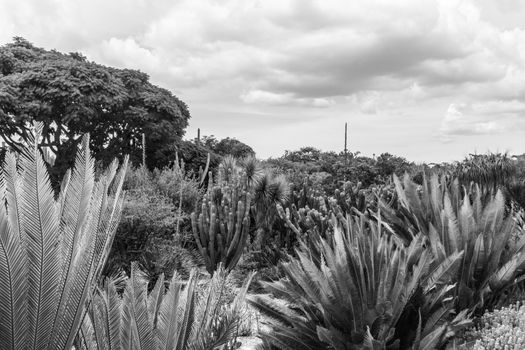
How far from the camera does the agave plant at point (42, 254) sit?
2334 mm

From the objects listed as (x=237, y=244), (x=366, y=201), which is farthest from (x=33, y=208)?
(x=366, y=201)

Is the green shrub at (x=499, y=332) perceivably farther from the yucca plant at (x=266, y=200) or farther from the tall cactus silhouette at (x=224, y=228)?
the yucca plant at (x=266, y=200)

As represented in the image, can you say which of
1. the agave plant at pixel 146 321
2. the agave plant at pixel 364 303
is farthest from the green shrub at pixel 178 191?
the agave plant at pixel 146 321

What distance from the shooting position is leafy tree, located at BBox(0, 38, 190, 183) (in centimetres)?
1741

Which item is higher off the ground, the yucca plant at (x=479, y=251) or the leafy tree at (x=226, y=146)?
the leafy tree at (x=226, y=146)

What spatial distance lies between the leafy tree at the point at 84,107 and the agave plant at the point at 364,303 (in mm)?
14444

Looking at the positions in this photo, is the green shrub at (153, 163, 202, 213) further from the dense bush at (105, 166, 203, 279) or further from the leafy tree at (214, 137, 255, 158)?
the leafy tree at (214, 137, 255, 158)

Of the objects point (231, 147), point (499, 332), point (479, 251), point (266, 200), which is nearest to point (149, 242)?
point (266, 200)

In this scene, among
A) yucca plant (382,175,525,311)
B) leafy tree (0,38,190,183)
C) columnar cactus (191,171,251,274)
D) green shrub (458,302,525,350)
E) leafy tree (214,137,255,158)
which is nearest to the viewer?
green shrub (458,302,525,350)

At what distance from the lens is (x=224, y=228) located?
9.09 metres

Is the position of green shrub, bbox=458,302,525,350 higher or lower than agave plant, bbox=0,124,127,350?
lower

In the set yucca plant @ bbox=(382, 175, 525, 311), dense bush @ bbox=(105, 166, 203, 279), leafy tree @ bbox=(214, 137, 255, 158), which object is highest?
leafy tree @ bbox=(214, 137, 255, 158)

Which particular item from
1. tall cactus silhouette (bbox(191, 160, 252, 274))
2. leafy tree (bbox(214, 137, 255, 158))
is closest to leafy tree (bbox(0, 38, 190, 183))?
leafy tree (bbox(214, 137, 255, 158))

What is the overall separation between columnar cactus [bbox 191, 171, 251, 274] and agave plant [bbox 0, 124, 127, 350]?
6304 millimetres
